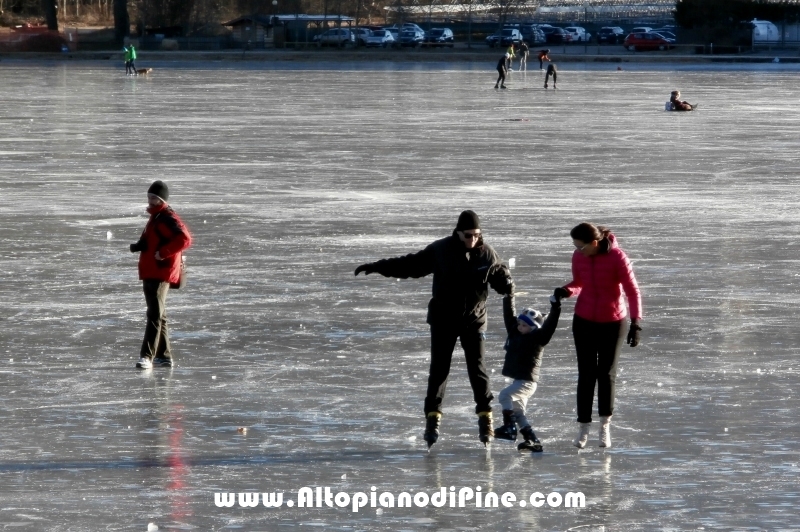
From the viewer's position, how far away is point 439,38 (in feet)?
277

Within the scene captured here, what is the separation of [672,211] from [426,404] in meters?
10.6

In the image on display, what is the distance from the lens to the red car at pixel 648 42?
79.0 meters

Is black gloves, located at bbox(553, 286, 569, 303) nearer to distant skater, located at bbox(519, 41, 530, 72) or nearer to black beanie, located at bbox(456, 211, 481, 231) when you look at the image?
black beanie, located at bbox(456, 211, 481, 231)

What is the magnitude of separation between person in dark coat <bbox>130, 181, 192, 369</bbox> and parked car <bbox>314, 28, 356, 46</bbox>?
237ft

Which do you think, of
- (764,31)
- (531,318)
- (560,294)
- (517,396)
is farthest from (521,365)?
(764,31)

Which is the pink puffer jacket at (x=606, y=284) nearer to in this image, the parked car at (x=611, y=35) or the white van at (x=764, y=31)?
the white van at (x=764, y=31)

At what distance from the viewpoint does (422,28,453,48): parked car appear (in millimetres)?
82975

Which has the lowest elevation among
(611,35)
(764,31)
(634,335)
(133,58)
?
(611,35)

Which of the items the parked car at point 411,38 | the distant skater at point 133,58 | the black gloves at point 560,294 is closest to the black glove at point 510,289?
the black gloves at point 560,294

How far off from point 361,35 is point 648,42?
1606cm

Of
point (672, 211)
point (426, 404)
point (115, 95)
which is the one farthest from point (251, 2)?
point (426, 404)

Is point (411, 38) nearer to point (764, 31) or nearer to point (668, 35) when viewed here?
point (668, 35)

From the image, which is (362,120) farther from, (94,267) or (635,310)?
(635,310)

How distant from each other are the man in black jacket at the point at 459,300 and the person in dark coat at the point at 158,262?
2283mm
